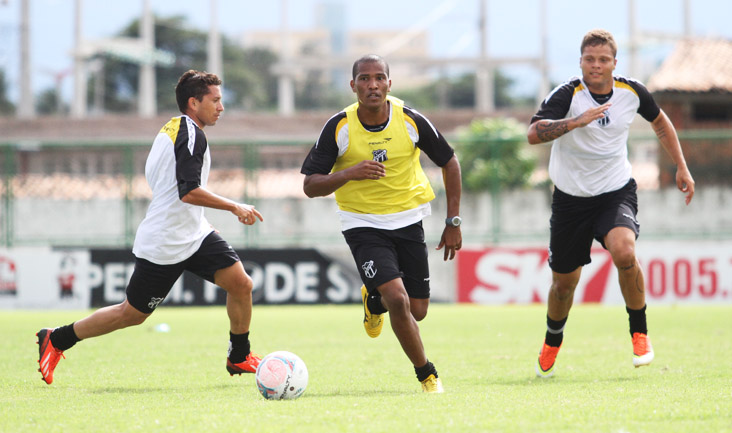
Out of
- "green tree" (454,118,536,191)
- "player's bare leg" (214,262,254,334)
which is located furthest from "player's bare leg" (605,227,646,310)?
"green tree" (454,118,536,191)

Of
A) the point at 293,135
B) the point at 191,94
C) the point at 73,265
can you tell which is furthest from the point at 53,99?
the point at 191,94

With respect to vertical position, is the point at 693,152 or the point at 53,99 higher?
the point at 53,99

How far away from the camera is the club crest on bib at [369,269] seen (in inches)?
248

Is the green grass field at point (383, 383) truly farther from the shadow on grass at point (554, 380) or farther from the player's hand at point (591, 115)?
the player's hand at point (591, 115)

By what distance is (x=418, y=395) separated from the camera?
601cm

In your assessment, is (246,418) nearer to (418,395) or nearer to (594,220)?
(418,395)

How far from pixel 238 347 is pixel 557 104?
3.01m

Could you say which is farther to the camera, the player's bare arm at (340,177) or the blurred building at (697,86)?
the blurred building at (697,86)

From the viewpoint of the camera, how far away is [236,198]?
1859 centimetres

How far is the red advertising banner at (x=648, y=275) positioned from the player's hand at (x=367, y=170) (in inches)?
416

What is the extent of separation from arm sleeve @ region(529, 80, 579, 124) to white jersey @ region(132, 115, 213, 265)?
2470 millimetres

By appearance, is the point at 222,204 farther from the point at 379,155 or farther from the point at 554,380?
the point at 554,380

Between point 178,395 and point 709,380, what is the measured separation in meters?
3.56

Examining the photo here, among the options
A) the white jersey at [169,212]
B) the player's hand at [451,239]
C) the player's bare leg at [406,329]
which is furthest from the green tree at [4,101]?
the player's bare leg at [406,329]
